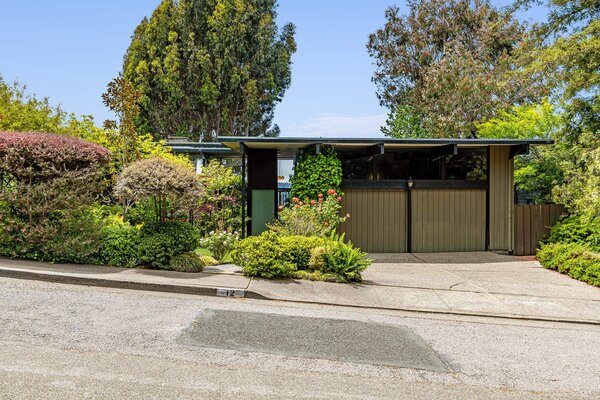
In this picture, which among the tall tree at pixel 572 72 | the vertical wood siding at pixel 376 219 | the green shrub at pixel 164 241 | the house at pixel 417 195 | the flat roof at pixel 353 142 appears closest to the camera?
the green shrub at pixel 164 241

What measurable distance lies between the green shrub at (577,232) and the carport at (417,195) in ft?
3.90

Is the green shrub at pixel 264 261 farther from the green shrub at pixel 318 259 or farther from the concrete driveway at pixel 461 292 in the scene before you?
the green shrub at pixel 318 259

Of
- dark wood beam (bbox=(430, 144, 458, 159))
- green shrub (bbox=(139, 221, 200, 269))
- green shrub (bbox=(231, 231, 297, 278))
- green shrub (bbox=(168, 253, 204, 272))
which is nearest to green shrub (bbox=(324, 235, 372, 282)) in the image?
green shrub (bbox=(231, 231, 297, 278))

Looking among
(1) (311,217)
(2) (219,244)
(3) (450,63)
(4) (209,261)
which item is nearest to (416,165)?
(1) (311,217)

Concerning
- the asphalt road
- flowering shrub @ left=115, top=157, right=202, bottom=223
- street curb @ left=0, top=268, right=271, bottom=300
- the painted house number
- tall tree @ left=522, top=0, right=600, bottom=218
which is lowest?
the asphalt road

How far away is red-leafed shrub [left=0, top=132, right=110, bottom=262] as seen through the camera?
836 centimetres

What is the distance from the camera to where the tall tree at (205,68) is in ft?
93.8

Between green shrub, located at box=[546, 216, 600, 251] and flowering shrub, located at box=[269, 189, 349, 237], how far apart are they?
568cm

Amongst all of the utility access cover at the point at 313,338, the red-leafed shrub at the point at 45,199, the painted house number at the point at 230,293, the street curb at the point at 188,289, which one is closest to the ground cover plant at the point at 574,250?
the street curb at the point at 188,289

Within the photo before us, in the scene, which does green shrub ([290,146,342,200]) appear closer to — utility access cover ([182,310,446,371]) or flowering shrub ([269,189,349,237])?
flowering shrub ([269,189,349,237])

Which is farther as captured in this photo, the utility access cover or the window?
the window

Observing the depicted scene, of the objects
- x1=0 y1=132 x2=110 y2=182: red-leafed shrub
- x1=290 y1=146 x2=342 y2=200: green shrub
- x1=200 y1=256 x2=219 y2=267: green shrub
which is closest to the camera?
x1=0 y1=132 x2=110 y2=182: red-leafed shrub

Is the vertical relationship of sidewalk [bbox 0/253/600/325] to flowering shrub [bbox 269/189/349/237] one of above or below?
below

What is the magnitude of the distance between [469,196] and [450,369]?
365 inches
